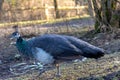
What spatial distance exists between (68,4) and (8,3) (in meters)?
5.02

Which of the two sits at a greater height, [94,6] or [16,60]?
[94,6]

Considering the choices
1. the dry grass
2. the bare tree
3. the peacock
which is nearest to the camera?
the peacock

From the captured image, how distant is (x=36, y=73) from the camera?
25.6 feet

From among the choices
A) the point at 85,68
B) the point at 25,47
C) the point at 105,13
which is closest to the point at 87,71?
the point at 85,68

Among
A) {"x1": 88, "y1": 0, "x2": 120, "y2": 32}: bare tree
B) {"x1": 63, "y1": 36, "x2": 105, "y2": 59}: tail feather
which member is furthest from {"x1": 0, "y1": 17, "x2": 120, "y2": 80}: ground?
{"x1": 88, "y1": 0, "x2": 120, "y2": 32}: bare tree

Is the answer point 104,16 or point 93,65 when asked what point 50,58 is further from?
point 104,16

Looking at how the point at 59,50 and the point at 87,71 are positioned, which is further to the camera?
the point at 87,71

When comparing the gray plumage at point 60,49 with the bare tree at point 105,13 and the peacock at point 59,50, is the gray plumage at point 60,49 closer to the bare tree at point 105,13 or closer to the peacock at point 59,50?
the peacock at point 59,50

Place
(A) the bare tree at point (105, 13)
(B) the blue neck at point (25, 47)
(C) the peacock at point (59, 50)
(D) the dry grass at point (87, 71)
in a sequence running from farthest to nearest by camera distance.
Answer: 1. (A) the bare tree at point (105, 13)
2. (D) the dry grass at point (87, 71)
3. (B) the blue neck at point (25, 47)
4. (C) the peacock at point (59, 50)

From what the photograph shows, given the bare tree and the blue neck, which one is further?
the bare tree

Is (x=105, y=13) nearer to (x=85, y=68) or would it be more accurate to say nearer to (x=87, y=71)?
(x=85, y=68)

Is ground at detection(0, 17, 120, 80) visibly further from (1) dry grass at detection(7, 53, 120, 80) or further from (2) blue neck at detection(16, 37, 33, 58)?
(2) blue neck at detection(16, 37, 33, 58)

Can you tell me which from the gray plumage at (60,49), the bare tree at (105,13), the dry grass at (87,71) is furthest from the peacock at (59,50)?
the bare tree at (105,13)

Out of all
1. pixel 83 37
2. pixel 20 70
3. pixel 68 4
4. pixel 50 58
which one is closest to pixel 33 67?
pixel 20 70
